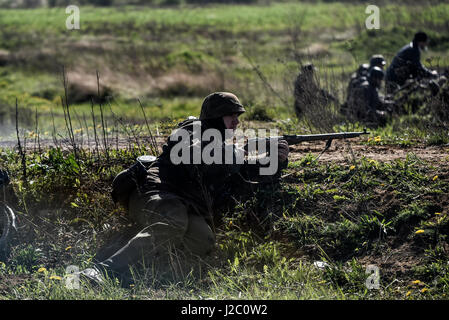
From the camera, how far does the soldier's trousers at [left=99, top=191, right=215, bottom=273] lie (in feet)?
16.3

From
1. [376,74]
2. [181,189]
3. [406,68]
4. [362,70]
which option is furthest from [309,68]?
[181,189]

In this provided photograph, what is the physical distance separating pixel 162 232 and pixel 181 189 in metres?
0.44

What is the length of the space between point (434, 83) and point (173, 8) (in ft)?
A: 115

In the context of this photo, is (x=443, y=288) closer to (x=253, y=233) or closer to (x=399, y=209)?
(x=399, y=209)

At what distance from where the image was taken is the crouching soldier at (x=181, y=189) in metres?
5.02

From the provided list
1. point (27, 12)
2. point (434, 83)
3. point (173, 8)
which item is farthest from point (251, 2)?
point (434, 83)

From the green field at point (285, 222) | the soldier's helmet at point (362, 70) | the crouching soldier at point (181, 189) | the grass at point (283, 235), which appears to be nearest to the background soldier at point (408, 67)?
the soldier's helmet at point (362, 70)

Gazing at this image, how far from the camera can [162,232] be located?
502cm

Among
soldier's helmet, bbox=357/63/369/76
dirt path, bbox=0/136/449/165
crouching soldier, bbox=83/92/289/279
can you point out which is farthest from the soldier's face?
soldier's helmet, bbox=357/63/369/76

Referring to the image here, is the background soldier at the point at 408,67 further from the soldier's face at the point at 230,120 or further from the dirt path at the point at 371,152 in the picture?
the soldier's face at the point at 230,120

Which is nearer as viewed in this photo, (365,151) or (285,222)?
(285,222)

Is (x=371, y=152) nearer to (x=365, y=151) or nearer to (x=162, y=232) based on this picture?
(x=365, y=151)

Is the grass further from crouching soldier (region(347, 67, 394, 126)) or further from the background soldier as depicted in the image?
the background soldier
